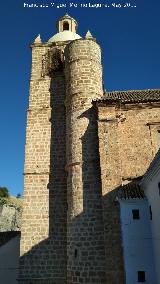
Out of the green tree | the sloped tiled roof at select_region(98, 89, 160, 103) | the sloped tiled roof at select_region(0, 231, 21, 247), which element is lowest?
the sloped tiled roof at select_region(0, 231, 21, 247)

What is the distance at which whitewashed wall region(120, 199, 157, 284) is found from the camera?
11055 mm

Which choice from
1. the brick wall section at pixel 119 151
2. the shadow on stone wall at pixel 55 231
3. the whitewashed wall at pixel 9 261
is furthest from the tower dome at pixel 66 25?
the whitewashed wall at pixel 9 261

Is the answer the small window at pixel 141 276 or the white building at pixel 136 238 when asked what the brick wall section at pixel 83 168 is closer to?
the white building at pixel 136 238

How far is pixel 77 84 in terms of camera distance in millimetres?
16203

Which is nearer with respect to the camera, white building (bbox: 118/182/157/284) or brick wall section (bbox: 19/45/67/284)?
white building (bbox: 118/182/157/284)

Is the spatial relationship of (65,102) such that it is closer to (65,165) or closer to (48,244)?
(65,165)

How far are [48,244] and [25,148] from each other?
205 inches

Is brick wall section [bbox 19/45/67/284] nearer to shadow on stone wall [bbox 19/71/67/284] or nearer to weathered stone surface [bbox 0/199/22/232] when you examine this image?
shadow on stone wall [bbox 19/71/67/284]

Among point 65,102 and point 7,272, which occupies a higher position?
point 65,102

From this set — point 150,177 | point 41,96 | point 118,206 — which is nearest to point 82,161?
point 118,206

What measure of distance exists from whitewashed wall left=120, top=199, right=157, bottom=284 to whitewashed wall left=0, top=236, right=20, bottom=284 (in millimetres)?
8077

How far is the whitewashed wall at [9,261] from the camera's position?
16859 mm

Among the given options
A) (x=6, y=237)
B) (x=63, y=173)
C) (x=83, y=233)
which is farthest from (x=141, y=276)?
(x=6, y=237)

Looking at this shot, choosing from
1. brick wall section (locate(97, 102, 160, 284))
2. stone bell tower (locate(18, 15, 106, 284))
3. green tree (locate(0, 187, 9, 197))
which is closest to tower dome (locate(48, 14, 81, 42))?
stone bell tower (locate(18, 15, 106, 284))
